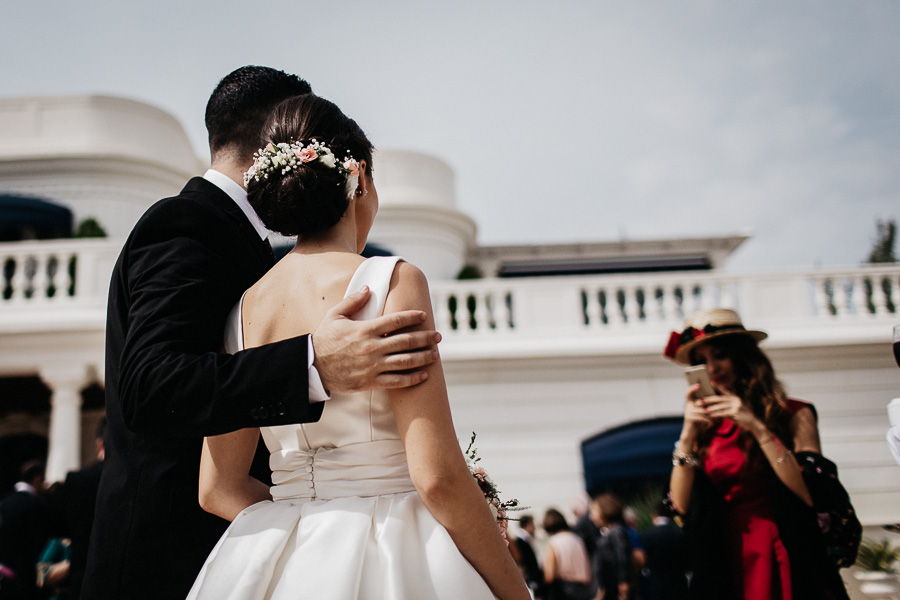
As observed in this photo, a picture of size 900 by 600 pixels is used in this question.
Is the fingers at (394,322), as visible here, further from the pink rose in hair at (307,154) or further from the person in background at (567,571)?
the person in background at (567,571)

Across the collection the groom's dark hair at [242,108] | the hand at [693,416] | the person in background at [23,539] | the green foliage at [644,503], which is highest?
the groom's dark hair at [242,108]

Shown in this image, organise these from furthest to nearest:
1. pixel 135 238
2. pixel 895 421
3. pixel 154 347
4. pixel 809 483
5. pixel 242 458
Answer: pixel 809 483
pixel 895 421
pixel 135 238
pixel 242 458
pixel 154 347

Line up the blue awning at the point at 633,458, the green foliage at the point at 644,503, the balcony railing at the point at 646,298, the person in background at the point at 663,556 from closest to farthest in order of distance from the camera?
the person in background at the point at 663,556, the balcony railing at the point at 646,298, the green foliage at the point at 644,503, the blue awning at the point at 633,458

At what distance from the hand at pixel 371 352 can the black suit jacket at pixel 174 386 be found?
0.05 m

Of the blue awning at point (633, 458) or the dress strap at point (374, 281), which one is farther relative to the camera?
the blue awning at point (633, 458)

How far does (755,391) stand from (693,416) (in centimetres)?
30

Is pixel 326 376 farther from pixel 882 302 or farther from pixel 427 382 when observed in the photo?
pixel 882 302

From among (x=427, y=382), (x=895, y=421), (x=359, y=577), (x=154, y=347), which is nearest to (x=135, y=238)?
(x=154, y=347)

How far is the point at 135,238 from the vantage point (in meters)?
1.90

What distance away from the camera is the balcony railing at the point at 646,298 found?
33.9ft

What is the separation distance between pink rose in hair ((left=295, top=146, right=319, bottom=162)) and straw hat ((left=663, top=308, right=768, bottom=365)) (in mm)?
2244

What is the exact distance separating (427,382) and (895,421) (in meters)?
1.79

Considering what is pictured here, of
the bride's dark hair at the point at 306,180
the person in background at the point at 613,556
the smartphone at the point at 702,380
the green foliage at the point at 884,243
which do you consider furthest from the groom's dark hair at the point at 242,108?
the green foliage at the point at 884,243

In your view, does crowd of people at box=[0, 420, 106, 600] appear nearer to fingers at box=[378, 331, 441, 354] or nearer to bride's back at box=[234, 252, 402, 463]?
bride's back at box=[234, 252, 402, 463]
